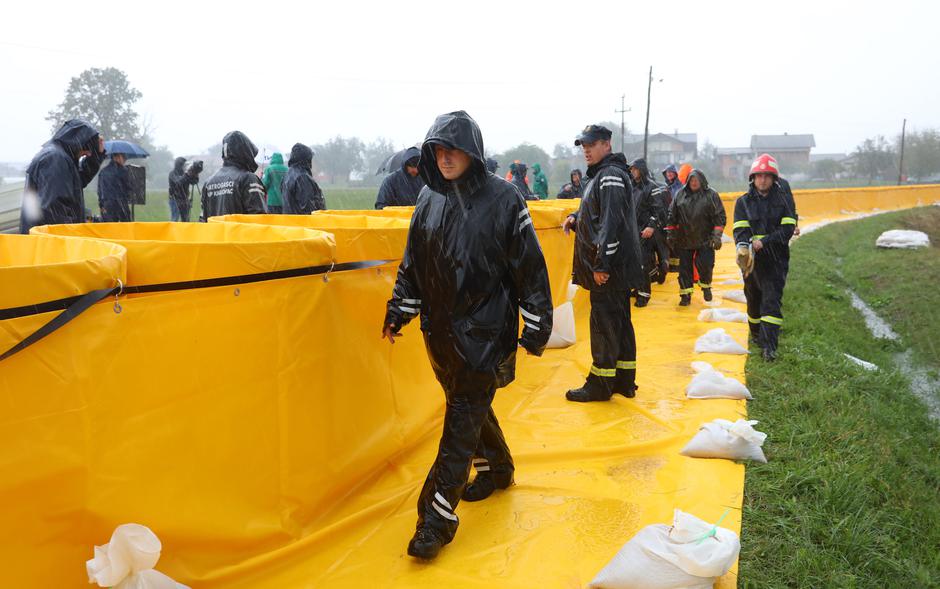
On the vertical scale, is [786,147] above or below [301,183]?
above

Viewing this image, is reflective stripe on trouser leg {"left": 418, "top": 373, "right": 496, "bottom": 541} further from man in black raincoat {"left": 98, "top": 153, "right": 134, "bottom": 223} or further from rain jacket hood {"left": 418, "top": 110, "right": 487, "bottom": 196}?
man in black raincoat {"left": 98, "top": 153, "right": 134, "bottom": 223}

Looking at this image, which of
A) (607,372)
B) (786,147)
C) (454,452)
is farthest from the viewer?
(786,147)

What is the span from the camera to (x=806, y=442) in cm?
440

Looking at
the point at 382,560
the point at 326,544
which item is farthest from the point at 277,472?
the point at 382,560

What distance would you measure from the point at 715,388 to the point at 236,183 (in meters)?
4.52

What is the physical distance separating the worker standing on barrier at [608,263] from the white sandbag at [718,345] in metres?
1.79

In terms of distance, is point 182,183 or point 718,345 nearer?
point 718,345

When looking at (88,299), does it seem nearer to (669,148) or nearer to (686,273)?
(686,273)

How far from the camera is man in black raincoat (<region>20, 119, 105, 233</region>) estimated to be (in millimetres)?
6297

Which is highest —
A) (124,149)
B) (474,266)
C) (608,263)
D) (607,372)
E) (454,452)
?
(124,149)

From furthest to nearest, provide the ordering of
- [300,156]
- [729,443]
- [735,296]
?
[735,296]
[300,156]
[729,443]

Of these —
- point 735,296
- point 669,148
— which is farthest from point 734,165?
point 735,296

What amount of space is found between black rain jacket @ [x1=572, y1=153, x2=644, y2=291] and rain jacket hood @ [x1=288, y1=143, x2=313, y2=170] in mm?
5284

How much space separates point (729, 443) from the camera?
4070 mm
